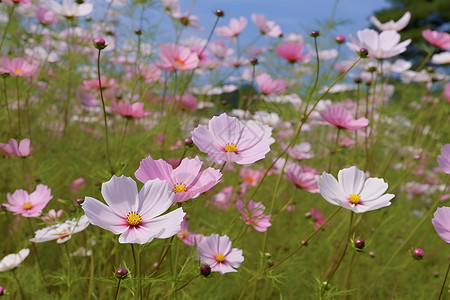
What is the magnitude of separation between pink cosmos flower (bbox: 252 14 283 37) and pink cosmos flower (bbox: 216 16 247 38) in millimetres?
68

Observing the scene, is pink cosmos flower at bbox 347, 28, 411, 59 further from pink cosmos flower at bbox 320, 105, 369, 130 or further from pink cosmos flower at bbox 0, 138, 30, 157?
pink cosmos flower at bbox 0, 138, 30, 157

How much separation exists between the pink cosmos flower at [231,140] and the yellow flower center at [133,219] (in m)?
0.13

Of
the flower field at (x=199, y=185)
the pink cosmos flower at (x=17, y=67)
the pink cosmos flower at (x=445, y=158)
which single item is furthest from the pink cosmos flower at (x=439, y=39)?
the pink cosmos flower at (x=17, y=67)

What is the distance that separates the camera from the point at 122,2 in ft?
5.45

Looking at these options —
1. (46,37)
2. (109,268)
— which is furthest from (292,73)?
(109,268)

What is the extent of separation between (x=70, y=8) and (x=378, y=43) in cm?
90

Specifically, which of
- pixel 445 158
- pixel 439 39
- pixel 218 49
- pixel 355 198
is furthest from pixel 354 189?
pixel 218 49

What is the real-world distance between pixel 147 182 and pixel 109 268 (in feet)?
1.73

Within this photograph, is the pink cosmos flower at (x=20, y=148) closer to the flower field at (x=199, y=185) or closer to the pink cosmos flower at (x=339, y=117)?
the flower field at (x=199, y=185)

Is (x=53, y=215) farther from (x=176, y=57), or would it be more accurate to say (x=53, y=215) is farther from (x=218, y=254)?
(x=176, y=57)

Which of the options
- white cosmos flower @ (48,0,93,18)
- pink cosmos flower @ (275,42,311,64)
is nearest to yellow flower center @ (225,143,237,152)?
pink cosmos flower @ (275,42,311,64)

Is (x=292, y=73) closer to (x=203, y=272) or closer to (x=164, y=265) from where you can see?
(x=164, y=265)

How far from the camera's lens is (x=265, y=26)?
1.47 m

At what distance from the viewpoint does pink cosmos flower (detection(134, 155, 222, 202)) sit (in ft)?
1.76
